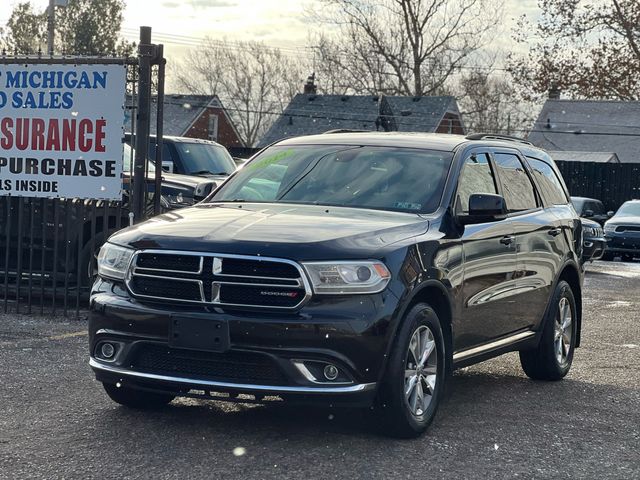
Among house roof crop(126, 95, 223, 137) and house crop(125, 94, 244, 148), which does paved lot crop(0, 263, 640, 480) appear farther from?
house crop(125, 94, 244, 148)

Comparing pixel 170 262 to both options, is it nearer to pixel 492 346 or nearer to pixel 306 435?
pixel 306 435

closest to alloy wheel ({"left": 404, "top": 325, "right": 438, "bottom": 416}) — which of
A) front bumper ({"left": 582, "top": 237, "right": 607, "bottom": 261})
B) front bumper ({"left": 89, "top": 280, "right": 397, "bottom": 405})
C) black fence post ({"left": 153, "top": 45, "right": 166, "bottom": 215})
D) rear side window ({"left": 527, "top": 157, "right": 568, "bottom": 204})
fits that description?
front bumper ({"left": 89, "top": 280, "right": 397, "bottom": 405})

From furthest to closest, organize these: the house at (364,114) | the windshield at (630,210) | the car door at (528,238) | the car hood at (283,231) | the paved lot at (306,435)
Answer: the house at (364,114) → the windshield at (630,210) → the car door at (528,238) → the car hood at (283,231) → the paved lot at (306,435)

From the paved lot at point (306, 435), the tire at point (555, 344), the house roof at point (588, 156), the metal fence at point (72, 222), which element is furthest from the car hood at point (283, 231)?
the house roof at point (588, 156)

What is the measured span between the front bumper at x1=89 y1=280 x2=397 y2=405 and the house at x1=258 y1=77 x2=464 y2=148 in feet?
163

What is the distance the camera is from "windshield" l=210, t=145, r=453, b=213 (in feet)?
22.8

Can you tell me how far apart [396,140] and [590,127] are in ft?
188

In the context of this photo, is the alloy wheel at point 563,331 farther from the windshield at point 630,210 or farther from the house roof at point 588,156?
the house roof at point 588,156

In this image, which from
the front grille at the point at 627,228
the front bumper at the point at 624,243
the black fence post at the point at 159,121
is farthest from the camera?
the front grille at the point at 627,228

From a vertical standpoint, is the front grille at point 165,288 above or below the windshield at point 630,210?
above

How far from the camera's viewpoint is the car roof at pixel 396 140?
7.45 metres

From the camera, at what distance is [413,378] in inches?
242

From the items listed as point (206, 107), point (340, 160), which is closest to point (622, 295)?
point (340, 160)

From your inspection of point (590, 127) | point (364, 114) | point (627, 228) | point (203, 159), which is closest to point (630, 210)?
point (627, 228)
